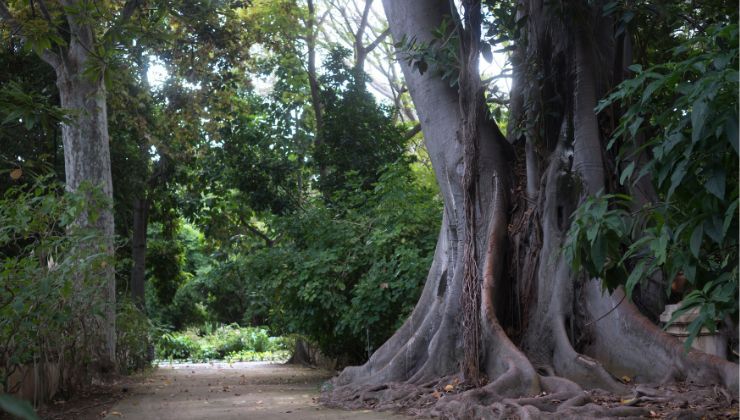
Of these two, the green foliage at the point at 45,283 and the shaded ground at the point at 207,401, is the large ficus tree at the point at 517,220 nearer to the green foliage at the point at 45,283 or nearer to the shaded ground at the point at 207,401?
the shaded ground at the point at 207,401

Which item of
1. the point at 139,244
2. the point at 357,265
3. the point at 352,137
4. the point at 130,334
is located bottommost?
the point at 130,334

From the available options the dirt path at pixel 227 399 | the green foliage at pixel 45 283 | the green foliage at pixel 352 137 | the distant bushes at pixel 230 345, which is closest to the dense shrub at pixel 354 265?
the dirt path at pixel 227 399

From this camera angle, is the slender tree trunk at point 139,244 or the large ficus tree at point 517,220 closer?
the large ficus tree at point 517,220

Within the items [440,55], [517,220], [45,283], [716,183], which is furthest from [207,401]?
[716,183]

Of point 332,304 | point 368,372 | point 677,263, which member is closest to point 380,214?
point 332,304

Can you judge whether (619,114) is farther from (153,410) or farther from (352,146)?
(352,146)

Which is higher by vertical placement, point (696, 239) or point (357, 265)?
point (357, 265)

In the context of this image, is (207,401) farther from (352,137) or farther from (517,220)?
(352,137)

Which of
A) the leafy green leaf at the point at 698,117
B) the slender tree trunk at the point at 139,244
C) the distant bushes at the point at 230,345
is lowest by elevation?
the distant bushes at the point at 230,345

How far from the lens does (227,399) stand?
10.2 metres

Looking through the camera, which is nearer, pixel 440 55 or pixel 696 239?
pixel 696 239

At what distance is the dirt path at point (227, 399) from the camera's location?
8.24m

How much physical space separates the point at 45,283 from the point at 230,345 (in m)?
23.3

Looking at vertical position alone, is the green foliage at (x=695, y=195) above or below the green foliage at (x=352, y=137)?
below
